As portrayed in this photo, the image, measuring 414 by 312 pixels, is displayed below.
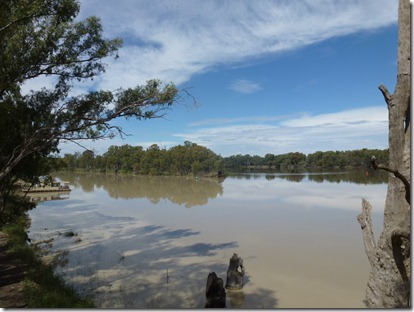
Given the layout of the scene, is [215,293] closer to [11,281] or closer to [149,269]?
[149,269]

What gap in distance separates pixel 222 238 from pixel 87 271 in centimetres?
555

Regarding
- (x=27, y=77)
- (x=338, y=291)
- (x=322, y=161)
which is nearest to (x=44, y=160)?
(x=27, y=77)

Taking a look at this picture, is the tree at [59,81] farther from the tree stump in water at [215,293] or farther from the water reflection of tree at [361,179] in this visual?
the water reflection of tree at [361,179]

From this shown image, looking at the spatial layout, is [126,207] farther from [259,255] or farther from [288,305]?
[288,305]

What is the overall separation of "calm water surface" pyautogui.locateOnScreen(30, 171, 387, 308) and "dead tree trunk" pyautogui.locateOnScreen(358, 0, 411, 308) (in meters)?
4.32

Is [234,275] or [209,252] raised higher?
[234,275]

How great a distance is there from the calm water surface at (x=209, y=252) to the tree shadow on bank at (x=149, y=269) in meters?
0.02

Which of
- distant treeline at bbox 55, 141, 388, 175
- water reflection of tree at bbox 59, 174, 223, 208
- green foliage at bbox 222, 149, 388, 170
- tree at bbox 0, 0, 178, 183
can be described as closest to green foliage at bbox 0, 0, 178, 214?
tree at bbox 0, 0, 178, 183

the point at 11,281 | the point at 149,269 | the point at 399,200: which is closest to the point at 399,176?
the point at 399,200

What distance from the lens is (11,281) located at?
6.27 meters

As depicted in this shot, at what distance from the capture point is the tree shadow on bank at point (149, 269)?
692cm

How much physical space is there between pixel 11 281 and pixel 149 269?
354 centimetres

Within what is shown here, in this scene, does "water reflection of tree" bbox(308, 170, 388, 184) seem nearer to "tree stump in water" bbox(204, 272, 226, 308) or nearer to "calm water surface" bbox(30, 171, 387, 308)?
"calm water surface" bbox(30, 171, 387, 308)

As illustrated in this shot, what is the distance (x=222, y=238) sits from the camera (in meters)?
12.9
